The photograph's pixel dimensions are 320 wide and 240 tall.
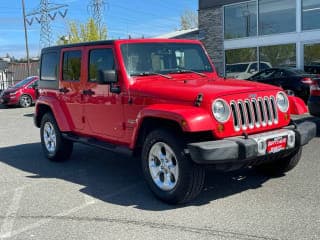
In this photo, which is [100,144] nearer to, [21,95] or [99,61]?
[99,61]

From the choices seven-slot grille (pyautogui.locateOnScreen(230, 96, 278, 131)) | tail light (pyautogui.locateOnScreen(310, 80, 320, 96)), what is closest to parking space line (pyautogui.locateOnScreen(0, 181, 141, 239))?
seven-slot grille (pyautogui.locateOnScreen(230, 96, 278, 131))

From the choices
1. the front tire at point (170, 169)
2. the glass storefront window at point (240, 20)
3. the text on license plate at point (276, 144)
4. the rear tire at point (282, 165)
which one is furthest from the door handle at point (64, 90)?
the glass storefront window at point (240, 20)

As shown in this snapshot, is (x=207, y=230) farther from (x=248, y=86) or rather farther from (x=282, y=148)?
(x=248, y=86)

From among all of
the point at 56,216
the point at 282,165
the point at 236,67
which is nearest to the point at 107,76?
the point at 56,216

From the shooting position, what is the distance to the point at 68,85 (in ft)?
23.8

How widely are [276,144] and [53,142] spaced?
13.7ft

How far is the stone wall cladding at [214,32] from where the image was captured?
24375 millimetres

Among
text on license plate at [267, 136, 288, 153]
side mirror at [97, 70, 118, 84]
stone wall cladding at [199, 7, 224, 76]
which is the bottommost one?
text on license plate at [267, 136, 288, 153]

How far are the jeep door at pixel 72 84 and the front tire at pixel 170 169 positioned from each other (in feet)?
6.62

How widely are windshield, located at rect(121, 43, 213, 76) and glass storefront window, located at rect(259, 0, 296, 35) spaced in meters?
15.7

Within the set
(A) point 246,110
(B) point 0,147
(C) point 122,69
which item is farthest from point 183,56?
(B) point 0,147

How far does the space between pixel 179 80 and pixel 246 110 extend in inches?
48.9

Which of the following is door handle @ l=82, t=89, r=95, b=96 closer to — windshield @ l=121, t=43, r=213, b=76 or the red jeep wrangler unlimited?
the red jeep wrangler unlimited

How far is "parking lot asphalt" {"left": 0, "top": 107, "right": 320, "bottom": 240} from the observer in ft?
14.4
